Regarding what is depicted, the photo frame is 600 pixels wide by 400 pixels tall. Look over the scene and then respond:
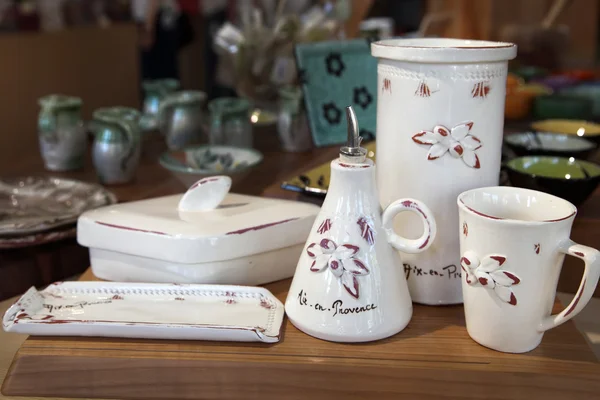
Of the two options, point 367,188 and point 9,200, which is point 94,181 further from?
point 367,188

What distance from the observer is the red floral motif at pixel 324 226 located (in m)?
0.59

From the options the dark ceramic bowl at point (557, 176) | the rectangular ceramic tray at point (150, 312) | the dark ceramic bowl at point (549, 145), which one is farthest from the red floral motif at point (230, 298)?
the dark ceramic bowl at point (549, 145)

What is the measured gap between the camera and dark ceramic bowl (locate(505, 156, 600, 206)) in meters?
0.75

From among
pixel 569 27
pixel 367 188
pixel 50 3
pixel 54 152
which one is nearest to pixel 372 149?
pixel 367 188

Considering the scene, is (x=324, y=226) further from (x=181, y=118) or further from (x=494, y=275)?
(x=181, y=118)

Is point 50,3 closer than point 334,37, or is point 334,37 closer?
point 334,37

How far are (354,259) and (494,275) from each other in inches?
4.6

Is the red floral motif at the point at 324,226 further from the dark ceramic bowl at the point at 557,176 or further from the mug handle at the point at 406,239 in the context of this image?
the dark ceramic bowl at the point at 557,176

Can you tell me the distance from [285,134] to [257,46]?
0.23 m

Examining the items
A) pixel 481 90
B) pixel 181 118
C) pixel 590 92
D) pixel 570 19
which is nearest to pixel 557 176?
pixel 481 90

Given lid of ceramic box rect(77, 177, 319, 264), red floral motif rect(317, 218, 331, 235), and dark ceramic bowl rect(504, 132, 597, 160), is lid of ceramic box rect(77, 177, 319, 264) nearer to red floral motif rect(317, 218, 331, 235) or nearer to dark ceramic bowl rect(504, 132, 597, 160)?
red floral motif rect(317, 218, 331, 235)

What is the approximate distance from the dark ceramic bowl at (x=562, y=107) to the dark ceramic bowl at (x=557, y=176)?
565 mm

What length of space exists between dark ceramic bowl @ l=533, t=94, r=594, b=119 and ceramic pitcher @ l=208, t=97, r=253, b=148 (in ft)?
2.09

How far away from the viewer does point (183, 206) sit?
2.41 ft
